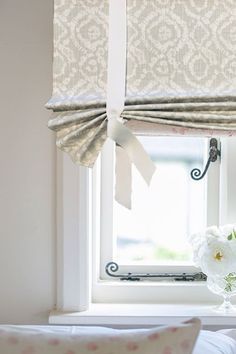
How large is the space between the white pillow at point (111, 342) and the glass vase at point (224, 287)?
1.95 ft

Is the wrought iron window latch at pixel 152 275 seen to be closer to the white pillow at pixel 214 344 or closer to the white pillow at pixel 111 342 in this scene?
the white pillow at pixel 214 344

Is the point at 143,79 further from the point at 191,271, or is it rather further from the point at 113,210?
the point at 191,271

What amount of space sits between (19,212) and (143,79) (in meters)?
0.52

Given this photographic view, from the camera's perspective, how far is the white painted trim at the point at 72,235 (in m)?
1.52

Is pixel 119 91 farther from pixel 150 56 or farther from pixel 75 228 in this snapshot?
pixel 75 228

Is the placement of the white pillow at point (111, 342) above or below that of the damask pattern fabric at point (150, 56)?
below

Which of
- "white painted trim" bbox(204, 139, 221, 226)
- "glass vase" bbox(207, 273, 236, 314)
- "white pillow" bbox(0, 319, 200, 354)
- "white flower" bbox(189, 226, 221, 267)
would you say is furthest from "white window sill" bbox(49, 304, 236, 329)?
"white pillow" bbox(0, 319, 200, 354)

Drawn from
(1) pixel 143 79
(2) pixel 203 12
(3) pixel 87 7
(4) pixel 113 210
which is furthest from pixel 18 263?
(2) pixel 203 12

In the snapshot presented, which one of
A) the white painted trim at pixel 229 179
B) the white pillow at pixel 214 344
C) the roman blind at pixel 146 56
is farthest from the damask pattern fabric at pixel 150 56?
the white pillow at pixel 214 344

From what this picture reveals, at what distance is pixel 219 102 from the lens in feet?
4.76

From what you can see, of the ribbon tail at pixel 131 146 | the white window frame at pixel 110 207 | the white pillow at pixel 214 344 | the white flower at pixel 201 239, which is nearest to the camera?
the white pillow at pixel 214 344

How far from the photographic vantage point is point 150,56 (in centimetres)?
146

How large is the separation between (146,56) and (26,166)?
47 centimetres

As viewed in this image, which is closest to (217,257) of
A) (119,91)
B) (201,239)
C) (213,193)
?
(201,239)
